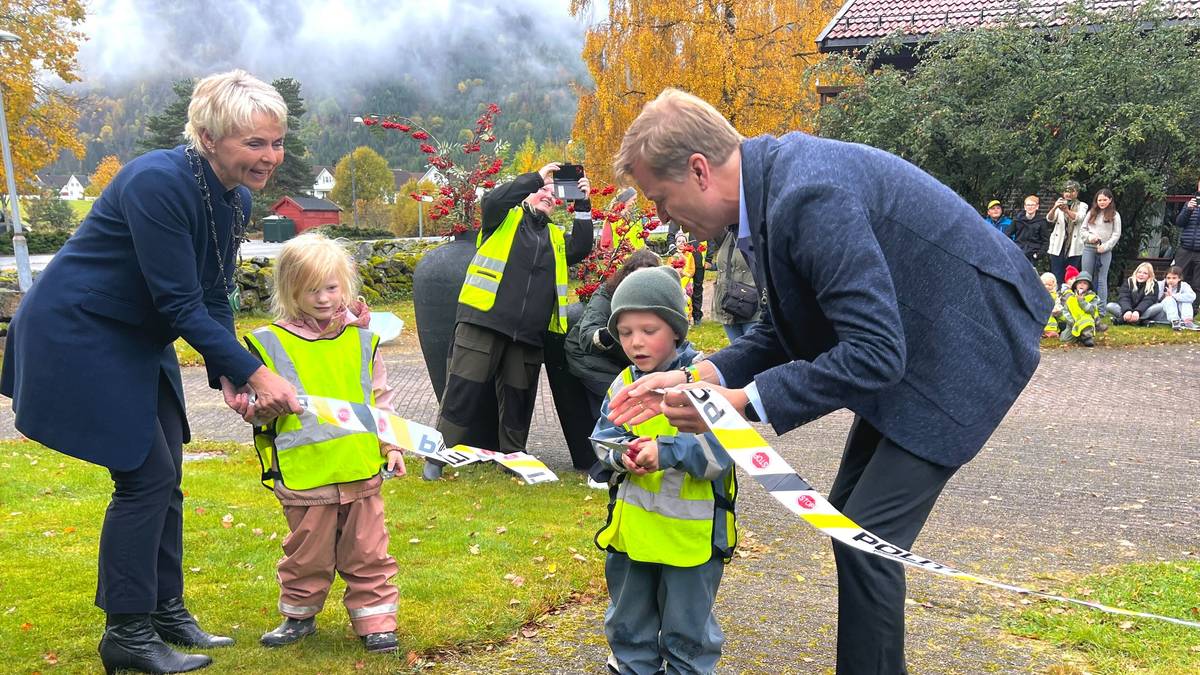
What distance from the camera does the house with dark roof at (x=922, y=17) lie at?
749 inches

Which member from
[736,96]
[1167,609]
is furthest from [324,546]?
[736,96]

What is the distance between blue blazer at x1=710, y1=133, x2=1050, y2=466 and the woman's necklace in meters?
1.93

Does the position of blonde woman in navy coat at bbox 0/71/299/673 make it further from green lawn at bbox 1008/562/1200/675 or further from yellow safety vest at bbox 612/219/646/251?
yellow safety vest at bbox 612/219/646/251

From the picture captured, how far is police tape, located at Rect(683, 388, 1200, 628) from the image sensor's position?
8.85 feet

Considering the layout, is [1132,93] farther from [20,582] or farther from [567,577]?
[20,582]

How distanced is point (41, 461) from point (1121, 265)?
16.5m

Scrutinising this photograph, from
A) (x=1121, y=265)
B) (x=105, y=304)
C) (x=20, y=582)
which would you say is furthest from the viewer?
(x=1121, y=265)

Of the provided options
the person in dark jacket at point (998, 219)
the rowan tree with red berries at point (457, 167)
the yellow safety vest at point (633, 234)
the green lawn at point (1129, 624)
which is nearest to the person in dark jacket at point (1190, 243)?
the person in dark jacket at point (998, 219)

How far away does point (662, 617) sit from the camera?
3.56 meters

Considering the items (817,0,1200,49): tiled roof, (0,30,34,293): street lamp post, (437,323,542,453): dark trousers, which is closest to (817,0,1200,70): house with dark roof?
(817,0,1200,49): tiled roof

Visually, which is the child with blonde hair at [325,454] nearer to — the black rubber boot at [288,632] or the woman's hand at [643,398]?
the black rubber boot at [288,632]

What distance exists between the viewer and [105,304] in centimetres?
350

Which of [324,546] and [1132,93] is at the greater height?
[1132,93]

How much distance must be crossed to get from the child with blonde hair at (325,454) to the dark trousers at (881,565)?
184 centimetres
